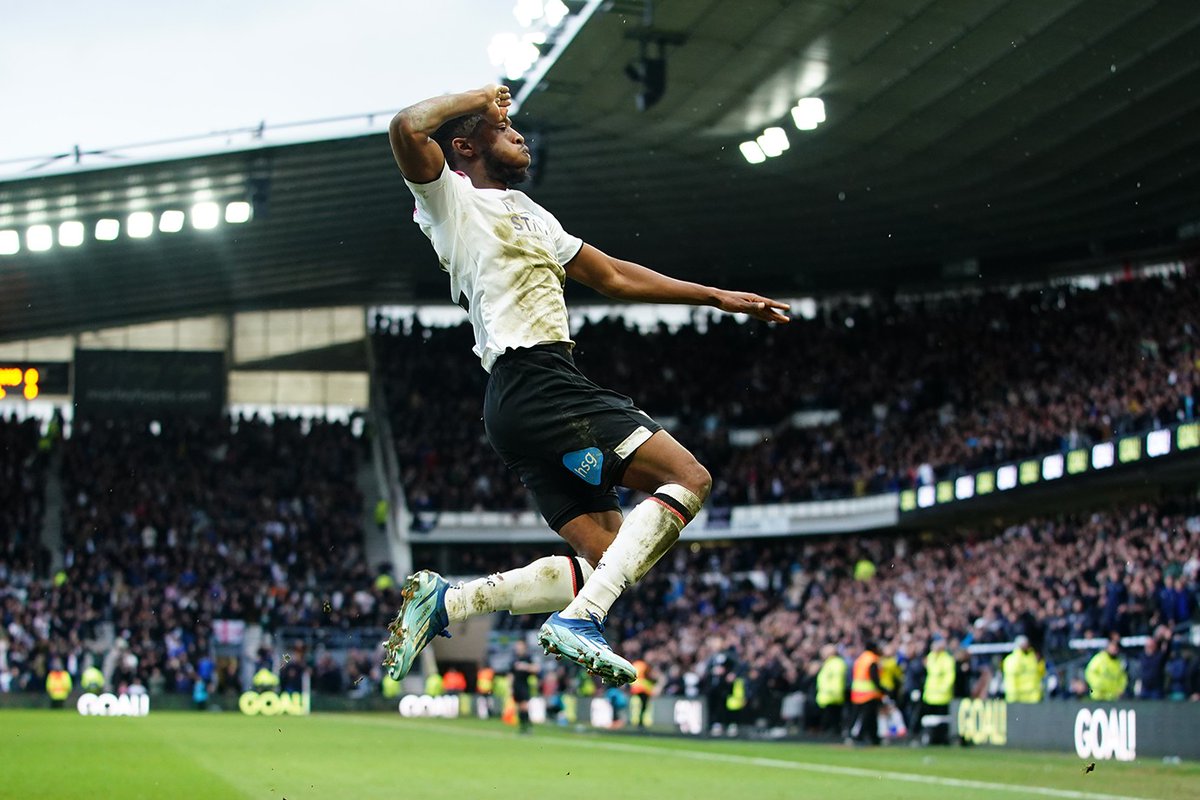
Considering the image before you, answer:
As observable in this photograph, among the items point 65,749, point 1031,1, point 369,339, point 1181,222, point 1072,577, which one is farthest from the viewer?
point 369,339

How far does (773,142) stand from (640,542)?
26060 millimetres

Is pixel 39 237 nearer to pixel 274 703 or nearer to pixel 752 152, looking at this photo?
pixel 274 703

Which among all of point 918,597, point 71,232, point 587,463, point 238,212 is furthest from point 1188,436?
point 71,232

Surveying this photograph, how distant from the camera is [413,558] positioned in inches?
1849

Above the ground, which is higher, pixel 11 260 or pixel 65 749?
pixel 11 260

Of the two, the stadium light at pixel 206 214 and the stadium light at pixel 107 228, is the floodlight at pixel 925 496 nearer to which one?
the stadium light at pixel 206 214

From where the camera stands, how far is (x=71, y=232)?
34625mm

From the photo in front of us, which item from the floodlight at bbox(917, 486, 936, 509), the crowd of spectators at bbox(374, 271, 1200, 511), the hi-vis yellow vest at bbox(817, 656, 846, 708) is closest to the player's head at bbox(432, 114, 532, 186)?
the hi-vis yellow vest at bbox(817, 656, 846, 708)

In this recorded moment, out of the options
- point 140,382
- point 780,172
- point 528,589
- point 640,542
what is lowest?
point 528,589

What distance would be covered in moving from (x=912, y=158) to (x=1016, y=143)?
2.30 meters

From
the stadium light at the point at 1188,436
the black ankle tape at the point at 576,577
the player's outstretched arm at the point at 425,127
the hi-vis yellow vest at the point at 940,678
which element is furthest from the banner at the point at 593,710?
the player's outstretched arm at the point at 425,127

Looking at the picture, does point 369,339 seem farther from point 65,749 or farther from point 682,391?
point 65,749

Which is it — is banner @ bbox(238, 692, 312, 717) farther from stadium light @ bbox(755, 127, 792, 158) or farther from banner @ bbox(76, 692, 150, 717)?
stadium light @ bbox(755, 127, 792, 158)


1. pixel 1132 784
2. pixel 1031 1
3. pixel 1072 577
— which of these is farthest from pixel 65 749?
pixel 1031 1
